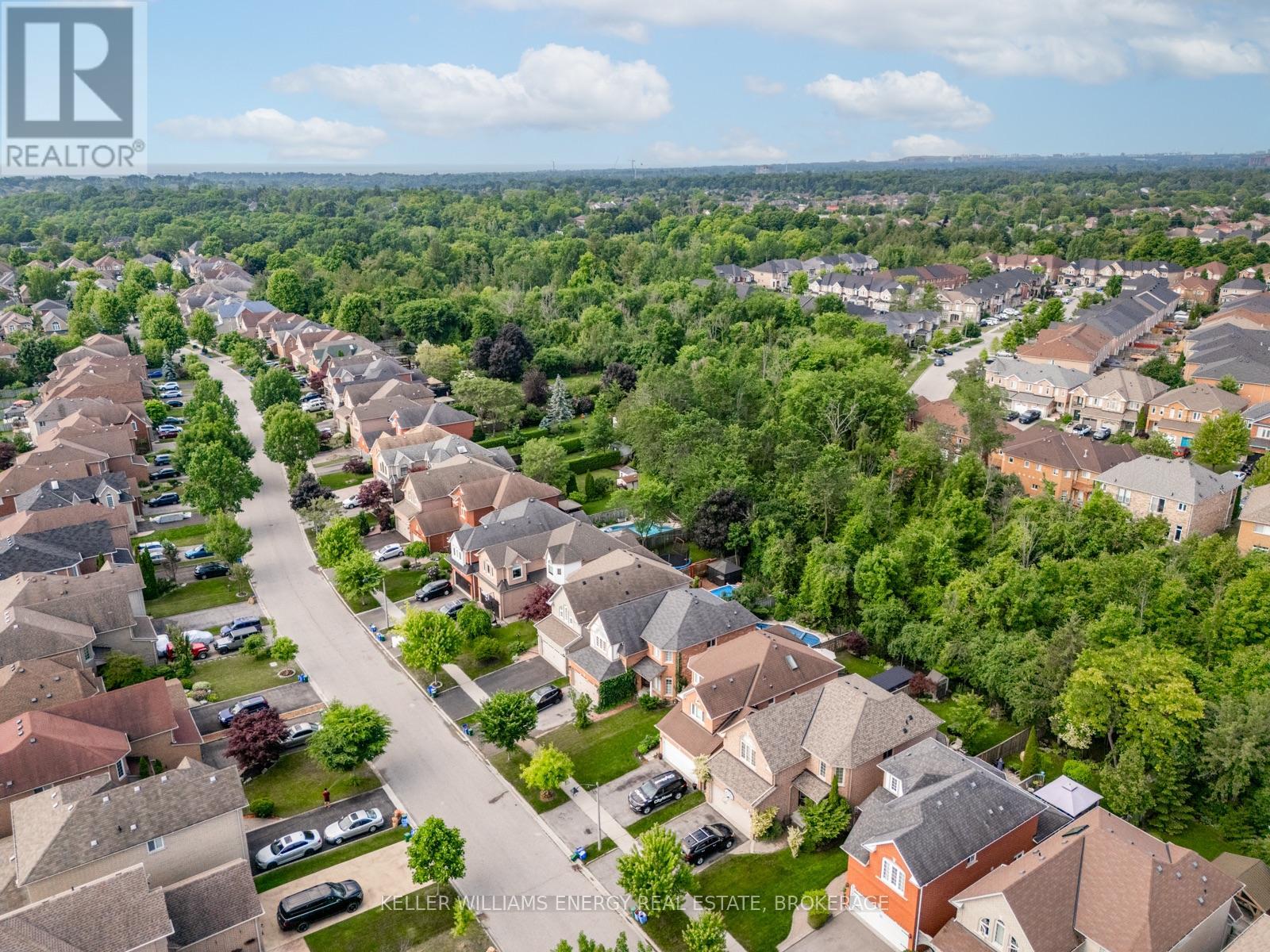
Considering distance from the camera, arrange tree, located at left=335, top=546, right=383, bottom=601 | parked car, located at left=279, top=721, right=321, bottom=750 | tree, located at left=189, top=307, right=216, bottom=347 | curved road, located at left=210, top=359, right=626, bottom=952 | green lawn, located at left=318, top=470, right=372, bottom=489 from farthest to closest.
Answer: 1. tree, located at left=189, top=307, right=216, bottom=347
2. green lawn, located at left=318, top=470, right=372, bottom=489
3. tree, located at left=335, top=546, right=383, bottom=601
4. parked car, located at left=279, top=721, right=321, bottom=750
5. curved road, located at left=210, top=359, right=626, bottom=952

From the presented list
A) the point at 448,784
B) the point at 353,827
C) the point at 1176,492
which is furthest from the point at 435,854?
the point at 1176,492

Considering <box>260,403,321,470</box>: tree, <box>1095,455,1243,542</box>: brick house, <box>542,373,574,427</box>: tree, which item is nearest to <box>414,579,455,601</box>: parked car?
<box>260,403,321,470</box>: tree

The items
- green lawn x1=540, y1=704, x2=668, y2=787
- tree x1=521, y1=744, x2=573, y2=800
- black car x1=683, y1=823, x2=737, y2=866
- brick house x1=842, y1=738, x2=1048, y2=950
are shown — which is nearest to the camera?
brick house x1=842, y1=738, x2=1048, y2=950

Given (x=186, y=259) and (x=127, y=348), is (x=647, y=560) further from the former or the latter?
(x=186, y=259)

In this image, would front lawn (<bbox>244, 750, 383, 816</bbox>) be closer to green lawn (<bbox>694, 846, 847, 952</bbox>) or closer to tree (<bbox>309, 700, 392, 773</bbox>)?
tree (<bbox>309, 700, 392, 773</bbox>)

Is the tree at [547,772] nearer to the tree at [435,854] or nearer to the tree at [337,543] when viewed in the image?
the tree at [435,854]

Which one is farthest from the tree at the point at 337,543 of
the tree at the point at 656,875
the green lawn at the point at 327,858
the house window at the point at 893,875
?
the house window at the point at 893,875
